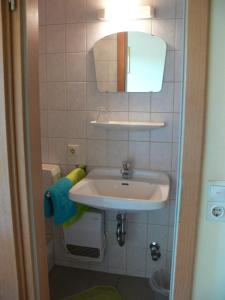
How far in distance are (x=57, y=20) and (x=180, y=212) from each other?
1.63m

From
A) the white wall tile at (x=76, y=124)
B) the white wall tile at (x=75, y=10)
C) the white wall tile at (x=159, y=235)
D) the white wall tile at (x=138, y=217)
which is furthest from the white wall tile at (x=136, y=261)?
the white wall tile at (x=75, y=10)

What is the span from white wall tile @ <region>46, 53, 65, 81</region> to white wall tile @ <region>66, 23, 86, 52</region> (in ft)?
0.32

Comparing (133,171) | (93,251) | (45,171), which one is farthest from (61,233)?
(133,171)

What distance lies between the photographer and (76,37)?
1.87 meters

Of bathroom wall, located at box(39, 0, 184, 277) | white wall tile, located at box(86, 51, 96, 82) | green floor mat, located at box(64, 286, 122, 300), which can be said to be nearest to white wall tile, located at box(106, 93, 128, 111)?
bathroom wall, located at box(39, 0, 184, 277)

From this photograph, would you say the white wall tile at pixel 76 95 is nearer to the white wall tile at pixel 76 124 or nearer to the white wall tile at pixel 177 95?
the white wall tile at pixel 76 124

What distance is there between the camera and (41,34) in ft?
6.37

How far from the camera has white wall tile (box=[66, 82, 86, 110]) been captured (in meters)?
1.94

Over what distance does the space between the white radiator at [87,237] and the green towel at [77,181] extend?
2.3 inches

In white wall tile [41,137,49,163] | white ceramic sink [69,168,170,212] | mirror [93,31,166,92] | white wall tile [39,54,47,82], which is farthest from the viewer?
white wall tile [41,137,49,163]

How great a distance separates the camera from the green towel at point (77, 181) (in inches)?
74.1

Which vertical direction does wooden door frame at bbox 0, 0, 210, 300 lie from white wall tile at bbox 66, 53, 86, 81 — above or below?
below

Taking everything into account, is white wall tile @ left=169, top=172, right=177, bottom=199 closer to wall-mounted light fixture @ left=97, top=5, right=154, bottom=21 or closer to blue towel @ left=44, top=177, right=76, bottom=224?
blue towel @ left=44, top=177, right=76, bottom=224

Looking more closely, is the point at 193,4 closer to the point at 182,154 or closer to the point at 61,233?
the point at 182,154
